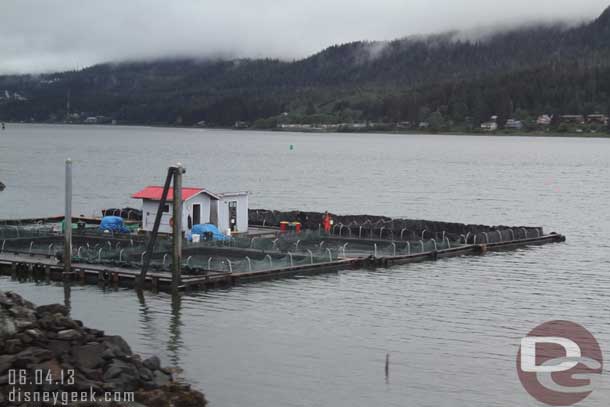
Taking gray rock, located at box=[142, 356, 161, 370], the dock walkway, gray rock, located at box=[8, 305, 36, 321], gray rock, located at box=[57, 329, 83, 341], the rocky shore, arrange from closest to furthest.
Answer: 1. the rocky shore
2. gray rock, located at box=[57, 329, 83, 341]
3. gray rock, located at box=[8, 305, 36, 321]
4. gray rock, located at box=[142, 356, 161, 370]
5. the dock walkway

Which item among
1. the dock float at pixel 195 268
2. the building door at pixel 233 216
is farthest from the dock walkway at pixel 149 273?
the building door at pixel 233 216

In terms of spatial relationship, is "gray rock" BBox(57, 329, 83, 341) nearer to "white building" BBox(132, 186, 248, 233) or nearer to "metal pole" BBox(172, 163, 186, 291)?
"metal pole" BBox(172, 163, 186, 291)

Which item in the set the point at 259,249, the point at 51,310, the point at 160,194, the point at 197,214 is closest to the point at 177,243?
the point at 259,249

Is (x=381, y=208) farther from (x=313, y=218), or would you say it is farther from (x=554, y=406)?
(x=554, y=406)

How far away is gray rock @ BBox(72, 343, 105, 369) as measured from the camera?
736 inches

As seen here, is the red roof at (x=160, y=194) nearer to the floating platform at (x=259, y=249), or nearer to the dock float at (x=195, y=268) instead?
the floating platform at (x=259, y=249)

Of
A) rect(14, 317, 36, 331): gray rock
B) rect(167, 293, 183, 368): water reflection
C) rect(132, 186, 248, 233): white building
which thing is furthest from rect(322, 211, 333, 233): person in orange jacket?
rect(14, 317, 36, 331): gray rock

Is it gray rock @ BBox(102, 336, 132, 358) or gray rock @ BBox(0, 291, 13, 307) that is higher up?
gray rock @ BBox(0, 291, 13, 307)

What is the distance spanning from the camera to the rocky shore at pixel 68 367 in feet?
57.5

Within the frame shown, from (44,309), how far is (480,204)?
216 ft

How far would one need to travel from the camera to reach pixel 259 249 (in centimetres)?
3944

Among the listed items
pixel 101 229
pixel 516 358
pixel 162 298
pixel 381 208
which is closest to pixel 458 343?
pixel 516 358

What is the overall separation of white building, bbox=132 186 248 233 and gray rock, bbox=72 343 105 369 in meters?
23.7

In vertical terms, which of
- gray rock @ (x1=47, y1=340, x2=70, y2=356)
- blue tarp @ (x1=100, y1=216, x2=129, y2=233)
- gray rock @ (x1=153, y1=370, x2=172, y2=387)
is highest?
blue tarp @ (x1=100, y1=216, x2=129, y2=233)
